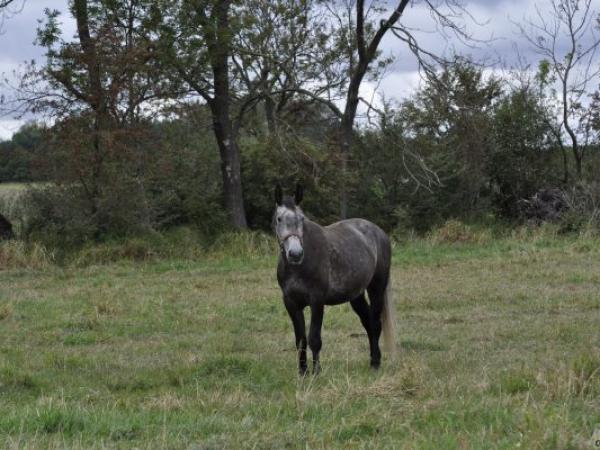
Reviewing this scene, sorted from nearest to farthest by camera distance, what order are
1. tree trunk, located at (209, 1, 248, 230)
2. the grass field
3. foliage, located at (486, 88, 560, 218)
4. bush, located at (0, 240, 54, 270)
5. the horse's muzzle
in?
the grass field < the horse's muzzle < bush, located at (0, 240, 54, 270) < tree trunk, located at (209, 1, 248, 230) < foliage, located at (486, 88, 560, 218)

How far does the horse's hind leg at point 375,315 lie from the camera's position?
27.4 feet

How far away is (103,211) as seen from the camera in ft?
61.2

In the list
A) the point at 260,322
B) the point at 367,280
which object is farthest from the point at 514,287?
the point at 367,280

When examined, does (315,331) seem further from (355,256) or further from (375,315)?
(375,315)

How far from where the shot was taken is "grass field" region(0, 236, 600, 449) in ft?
16.3

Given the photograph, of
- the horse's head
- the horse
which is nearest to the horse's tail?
the horse

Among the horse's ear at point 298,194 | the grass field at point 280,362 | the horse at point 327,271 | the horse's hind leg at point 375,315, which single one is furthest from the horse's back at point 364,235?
the grass field at point 280,362

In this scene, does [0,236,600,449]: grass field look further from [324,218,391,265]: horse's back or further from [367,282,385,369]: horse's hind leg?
[324,218,391,265]: horse's back

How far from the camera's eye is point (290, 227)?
724cm

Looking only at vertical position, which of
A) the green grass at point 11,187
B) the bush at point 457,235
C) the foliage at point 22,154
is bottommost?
the bush at point 457,235

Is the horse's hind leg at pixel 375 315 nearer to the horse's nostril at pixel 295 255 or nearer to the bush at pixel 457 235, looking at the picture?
the horse's nostril at pixel 295 255

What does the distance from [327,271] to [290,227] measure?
0.77m

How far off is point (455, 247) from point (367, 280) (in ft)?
37.9

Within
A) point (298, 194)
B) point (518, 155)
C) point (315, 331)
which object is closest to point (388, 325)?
point (315, 331)
